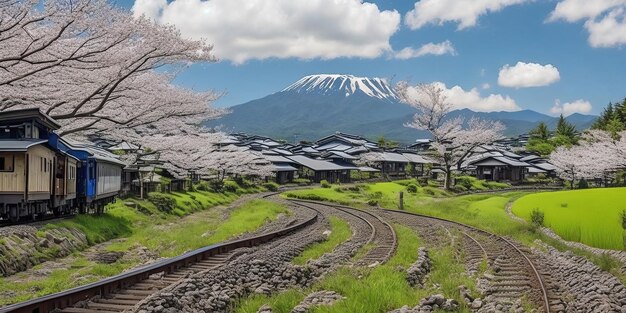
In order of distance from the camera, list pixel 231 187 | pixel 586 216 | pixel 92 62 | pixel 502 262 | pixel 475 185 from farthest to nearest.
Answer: pixel 475 185
pixel 231 187
pixel 586 216
pixel 92 62
pixel 502 262

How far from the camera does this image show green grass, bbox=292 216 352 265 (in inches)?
530

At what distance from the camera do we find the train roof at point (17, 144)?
1552 cm

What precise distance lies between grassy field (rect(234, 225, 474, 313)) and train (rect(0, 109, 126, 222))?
433 inches

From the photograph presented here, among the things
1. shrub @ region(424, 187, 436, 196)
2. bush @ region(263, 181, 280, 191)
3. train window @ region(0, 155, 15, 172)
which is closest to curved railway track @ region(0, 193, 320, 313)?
train window @ region(0, 155, 15, 172)

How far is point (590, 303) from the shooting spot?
8633mm

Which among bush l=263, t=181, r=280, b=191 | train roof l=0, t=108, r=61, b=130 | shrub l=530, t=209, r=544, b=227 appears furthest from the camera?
bush l=263, t=181, r=280, b=191

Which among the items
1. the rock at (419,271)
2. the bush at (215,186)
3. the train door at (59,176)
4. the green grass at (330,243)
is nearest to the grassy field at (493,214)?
the rock at (419,271)

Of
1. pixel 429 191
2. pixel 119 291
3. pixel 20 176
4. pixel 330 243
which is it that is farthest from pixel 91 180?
pixel 429 191

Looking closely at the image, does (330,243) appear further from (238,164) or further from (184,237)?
(238,164)

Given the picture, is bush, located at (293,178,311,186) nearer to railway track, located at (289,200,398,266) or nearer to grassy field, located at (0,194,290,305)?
grassy field, located at (0,194,290,305)

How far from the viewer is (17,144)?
52.4 feet

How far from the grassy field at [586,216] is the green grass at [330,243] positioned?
790 centimetres

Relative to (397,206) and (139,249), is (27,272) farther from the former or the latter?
(397,206)

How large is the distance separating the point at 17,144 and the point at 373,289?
42.6 feet
